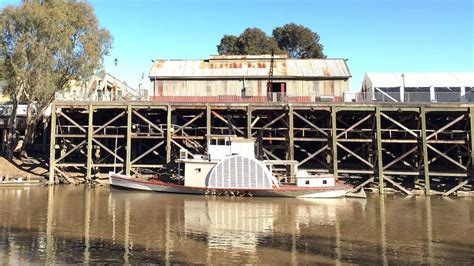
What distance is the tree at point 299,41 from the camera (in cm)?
7525

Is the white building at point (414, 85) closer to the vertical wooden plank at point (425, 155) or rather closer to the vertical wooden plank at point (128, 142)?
the vertical wooden plank at point (425, 155)

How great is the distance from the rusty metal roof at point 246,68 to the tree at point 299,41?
121ft

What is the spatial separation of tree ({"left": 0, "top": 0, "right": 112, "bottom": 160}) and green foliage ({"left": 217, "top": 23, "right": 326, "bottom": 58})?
37.2 meters

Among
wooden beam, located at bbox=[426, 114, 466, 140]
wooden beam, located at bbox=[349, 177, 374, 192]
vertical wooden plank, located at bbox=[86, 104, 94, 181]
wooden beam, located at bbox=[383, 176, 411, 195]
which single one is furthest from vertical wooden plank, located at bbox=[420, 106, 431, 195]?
vertical wooden plank, located at bbox=[86, 104, 94, 181]

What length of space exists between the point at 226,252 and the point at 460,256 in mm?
7837

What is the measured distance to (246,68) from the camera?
37625 mm

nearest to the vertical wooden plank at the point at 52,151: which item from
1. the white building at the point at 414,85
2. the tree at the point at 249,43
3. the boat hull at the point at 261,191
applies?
the boat hull at the point at 261,191

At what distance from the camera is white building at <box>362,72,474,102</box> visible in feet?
107

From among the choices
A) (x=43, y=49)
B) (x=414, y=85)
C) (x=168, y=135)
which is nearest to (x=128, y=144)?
(x=168, y=135)

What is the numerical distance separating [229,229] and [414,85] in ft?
92.6

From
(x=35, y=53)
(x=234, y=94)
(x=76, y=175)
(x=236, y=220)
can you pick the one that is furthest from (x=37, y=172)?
(x=236, y=220)

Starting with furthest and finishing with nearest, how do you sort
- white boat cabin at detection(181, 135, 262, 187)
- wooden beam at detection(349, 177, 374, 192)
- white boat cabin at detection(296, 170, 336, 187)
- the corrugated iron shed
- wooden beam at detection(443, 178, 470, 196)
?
the corrugated iron shed < wooden beam at detection(349, 177, 374, 192) < wooden beam at detection(443, 178, 470, 196) < white boat cabin at detection(181, 135, 262, 187) < white boat cabin at detection(296, 170, 336, 187)

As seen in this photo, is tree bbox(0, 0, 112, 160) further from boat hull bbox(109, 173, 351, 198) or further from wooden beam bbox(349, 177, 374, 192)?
wooden beam bbox(349, 177, 374, 192)

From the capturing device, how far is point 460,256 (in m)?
13.4
